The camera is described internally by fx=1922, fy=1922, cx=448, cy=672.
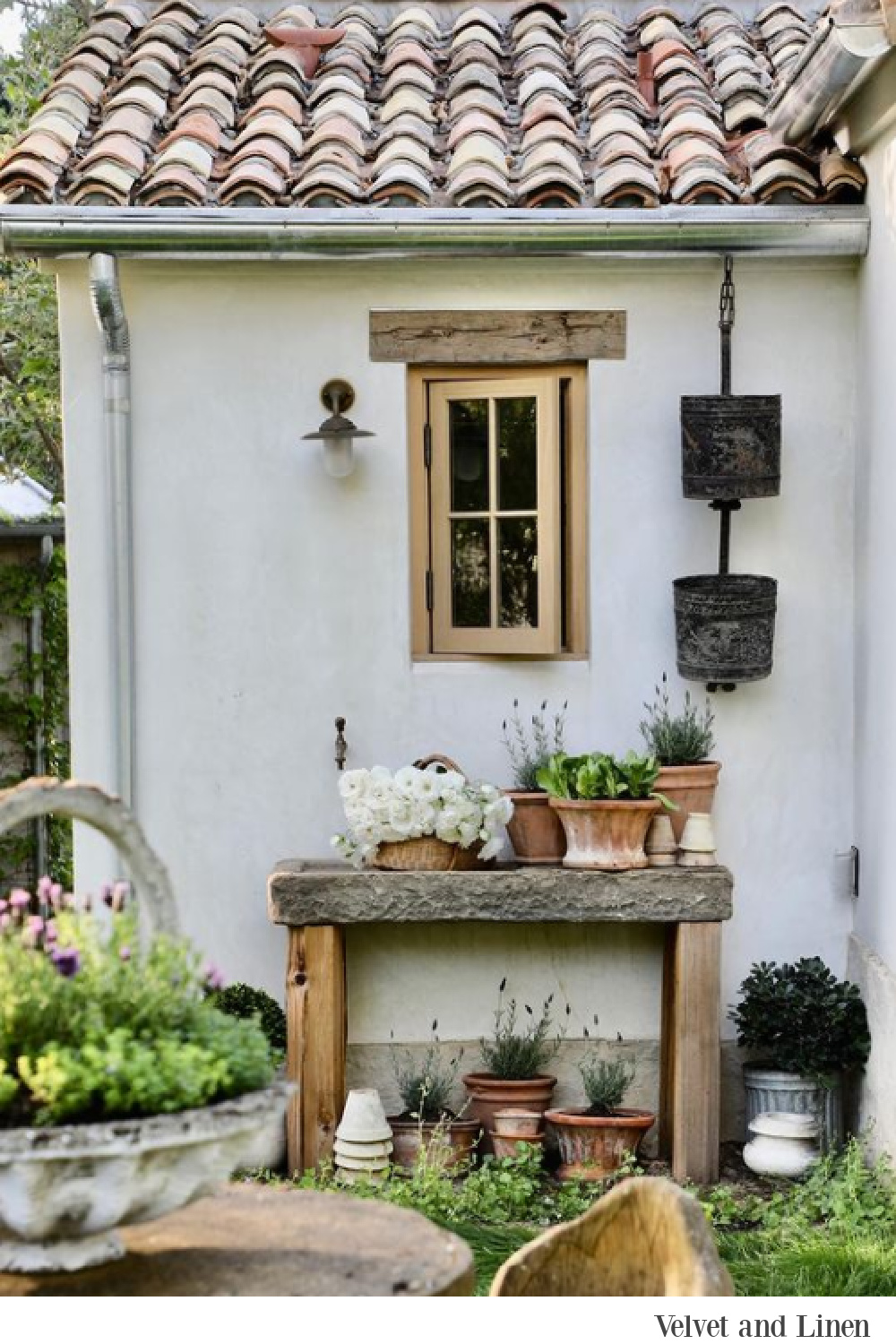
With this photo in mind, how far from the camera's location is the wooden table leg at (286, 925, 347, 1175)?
6.50m

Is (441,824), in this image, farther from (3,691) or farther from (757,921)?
(3,691)

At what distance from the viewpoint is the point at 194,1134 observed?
2812 millimetres

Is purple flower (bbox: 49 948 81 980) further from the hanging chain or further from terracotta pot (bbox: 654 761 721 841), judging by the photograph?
the hanging chain

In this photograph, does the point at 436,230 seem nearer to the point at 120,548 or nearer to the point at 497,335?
the point at 497,335

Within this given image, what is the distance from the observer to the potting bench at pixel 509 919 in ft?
21.3

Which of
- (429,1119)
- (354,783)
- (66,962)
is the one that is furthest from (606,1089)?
(66,962)

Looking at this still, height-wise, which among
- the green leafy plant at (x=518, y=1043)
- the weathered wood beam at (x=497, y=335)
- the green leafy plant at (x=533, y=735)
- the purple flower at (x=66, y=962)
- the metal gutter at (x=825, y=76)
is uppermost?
the metal gutter at (x=825, y=76)

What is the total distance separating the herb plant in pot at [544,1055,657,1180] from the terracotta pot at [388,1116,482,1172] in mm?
290

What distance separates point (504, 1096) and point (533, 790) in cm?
107

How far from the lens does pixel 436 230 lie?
21.6 feet

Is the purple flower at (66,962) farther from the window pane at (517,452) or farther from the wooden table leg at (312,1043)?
the window pane at (517,452)

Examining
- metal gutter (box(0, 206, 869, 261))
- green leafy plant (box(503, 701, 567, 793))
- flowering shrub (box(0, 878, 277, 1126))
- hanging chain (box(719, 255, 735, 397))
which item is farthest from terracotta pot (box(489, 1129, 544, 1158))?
flowering shrub (box(0, 878, 277, 1126))

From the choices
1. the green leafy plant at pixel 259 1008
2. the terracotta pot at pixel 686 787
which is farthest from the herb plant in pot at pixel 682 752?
the green leafy plant at pixel 259 1008

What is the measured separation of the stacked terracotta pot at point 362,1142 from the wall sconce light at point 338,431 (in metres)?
2.21
